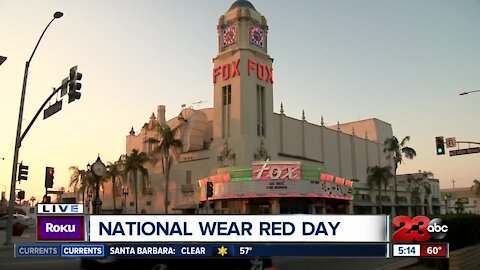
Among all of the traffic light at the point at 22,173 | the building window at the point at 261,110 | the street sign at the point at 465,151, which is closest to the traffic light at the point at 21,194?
the traffic light at the point at 22,173

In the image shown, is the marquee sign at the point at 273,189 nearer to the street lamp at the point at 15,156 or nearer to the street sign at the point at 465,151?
the street sign at the point at 465,151

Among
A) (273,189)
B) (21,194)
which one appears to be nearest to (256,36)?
(273,189)

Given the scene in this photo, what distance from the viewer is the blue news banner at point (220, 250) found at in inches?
355

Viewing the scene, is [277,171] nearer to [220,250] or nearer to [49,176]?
[49,176]

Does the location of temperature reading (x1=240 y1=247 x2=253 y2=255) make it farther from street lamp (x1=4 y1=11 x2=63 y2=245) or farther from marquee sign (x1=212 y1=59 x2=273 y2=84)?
marquee sign (x1=212 y1=59 x2=273 y2=84)

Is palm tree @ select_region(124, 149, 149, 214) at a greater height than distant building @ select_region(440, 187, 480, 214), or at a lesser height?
greater

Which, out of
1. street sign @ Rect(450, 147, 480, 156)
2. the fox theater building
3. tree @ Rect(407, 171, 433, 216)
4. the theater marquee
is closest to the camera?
street sign @ Rect(450, 147, 480, 156)

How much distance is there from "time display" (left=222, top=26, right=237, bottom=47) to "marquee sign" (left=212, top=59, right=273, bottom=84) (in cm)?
323

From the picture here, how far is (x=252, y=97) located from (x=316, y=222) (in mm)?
52881

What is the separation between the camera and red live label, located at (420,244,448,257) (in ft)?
32.5

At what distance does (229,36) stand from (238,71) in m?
6.20

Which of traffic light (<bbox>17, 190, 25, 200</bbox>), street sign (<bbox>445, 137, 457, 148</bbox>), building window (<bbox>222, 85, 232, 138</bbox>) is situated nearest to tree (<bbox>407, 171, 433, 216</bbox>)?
building window (<bbox>222, 85, 232, 138</bbox>)

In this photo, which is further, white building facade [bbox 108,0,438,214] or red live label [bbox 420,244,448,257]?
white building facade [bbox 108,0,438,214]

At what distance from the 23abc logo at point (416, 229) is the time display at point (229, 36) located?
54.8 meters
